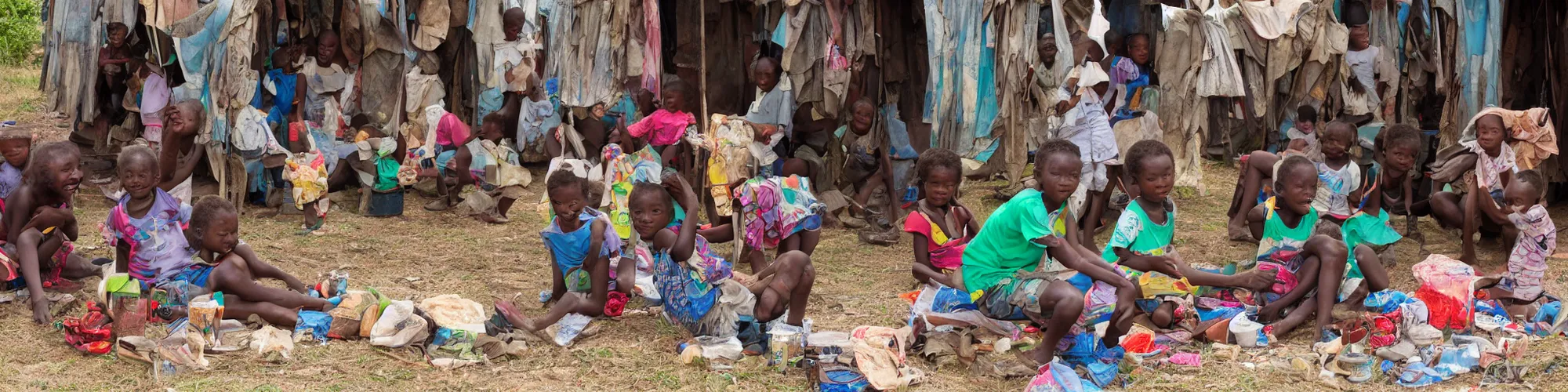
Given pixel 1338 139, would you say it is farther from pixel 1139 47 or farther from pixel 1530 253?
pixel 1139 47

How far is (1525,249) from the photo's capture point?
6.05 meters

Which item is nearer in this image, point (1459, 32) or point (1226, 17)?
point (1459, 32)

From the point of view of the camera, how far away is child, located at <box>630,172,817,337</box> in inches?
213

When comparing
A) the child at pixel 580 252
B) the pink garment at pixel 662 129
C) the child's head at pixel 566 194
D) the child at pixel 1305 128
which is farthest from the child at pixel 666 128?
the child at pixel 1305 128

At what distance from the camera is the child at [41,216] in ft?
19.6

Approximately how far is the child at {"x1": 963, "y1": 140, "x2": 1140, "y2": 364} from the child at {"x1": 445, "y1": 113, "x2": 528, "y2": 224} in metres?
4.02

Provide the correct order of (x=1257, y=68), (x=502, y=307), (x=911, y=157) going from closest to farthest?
(x=502, y=307), (x=911, y=157), (x=1257, y=68)

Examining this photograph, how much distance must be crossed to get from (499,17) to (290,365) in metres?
4.62

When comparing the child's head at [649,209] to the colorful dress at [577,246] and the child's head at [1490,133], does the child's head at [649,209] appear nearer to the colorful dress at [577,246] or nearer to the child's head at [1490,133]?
the colorful dress at [577,246]

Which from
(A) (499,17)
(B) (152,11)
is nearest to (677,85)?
(A) (499,17)

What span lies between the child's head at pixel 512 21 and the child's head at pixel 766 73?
1920 millimetres

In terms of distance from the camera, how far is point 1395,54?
350 inches

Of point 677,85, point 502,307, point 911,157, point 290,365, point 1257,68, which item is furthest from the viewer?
point 1257,68

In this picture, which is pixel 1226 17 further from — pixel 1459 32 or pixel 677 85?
pixel 677 85
